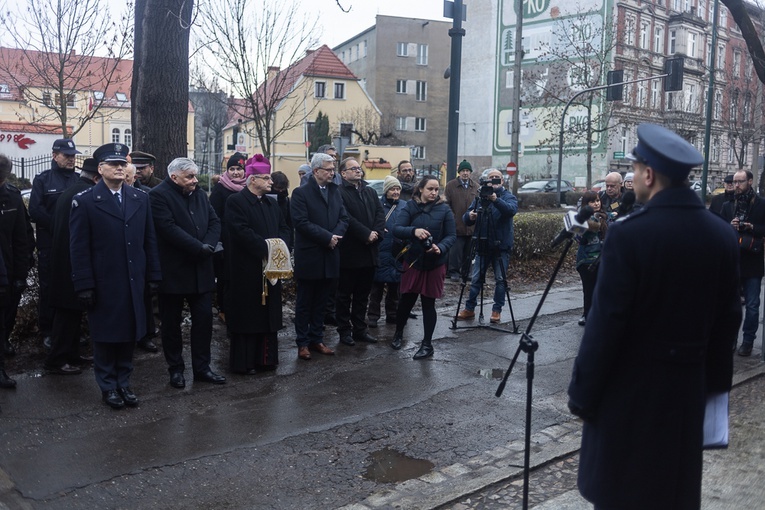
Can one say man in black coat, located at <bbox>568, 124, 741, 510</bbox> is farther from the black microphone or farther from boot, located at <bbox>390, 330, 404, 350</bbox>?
boot, located at <bbox>390, 330, 404, 350</bbox>

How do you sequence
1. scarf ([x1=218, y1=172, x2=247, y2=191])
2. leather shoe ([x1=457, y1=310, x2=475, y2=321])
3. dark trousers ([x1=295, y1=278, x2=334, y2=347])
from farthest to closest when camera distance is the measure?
leather shoe ([x1=457, y1=310, x2=475, y2=321]) → scarf ([x1=218, y1=172, x2=247, y2=191]) → dark trousers ([x1=295, y1=278, x2=334, y2=347])

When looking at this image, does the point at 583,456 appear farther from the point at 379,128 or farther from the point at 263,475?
the point at 379,128

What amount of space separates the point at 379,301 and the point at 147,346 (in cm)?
310

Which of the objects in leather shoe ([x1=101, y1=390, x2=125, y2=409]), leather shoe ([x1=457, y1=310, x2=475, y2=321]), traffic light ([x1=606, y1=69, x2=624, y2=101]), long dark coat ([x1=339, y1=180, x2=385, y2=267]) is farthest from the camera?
traffic light ([x1=606, y1=69, x2=624, y2=101])

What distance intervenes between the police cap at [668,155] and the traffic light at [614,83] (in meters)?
21.3

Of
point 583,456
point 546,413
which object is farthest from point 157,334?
point 583,456

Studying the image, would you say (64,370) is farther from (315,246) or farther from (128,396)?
(315,246)

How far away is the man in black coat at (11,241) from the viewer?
6.54 m

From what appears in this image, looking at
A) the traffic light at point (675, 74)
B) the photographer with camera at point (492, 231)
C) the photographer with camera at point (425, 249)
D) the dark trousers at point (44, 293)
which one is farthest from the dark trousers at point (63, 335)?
the traffic light at point (675, 74)

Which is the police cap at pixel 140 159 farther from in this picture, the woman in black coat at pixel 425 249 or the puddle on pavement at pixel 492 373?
the puddle on pavement at pixel 492 373

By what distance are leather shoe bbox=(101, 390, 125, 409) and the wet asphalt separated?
2.2 inches

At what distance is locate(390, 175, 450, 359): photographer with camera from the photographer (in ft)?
25.5

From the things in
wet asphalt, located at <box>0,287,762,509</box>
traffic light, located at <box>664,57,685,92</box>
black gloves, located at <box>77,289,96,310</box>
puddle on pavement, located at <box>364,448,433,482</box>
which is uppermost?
traffic light, located at <box>664,57,685,92</box>

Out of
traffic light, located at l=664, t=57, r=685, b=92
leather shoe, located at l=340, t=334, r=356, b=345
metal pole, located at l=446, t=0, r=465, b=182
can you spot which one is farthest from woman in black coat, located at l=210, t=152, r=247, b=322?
traffic light, located at l=664, t=57, r=685, b=92
